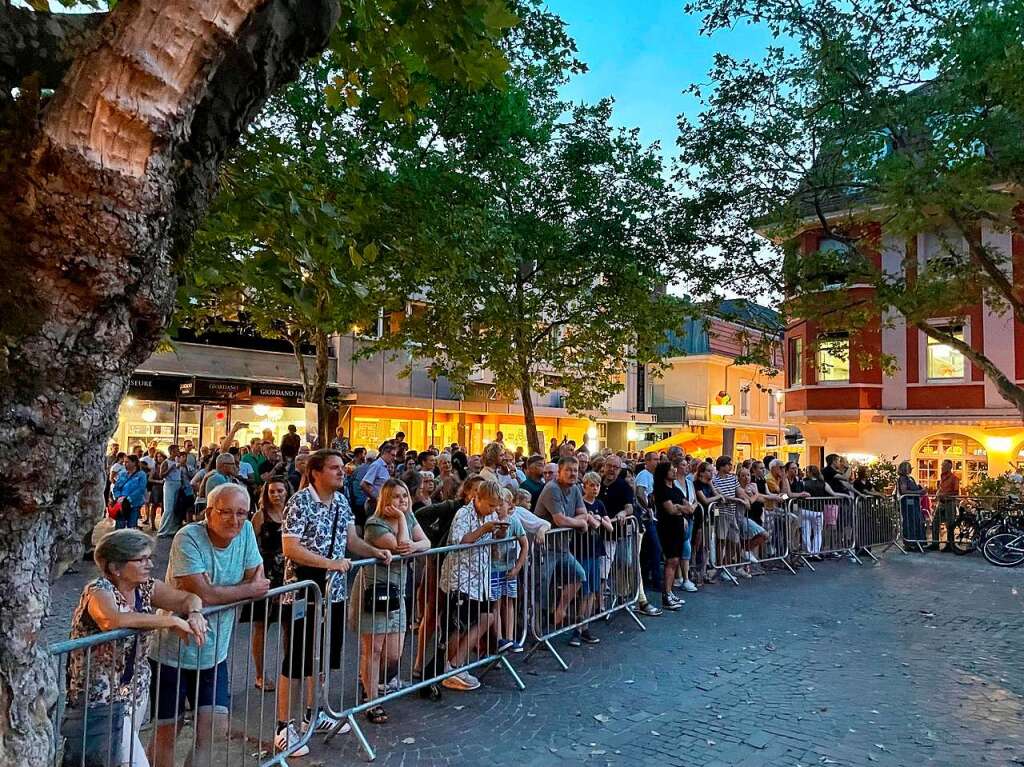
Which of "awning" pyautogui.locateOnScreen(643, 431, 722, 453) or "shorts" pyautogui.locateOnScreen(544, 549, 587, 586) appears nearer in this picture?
"shorts" pyautogui.locateOnScreen(544, 549, 587, 586)

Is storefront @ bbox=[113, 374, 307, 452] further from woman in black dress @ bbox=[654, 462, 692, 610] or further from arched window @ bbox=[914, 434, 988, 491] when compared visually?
arched window @ bbox=[914, 434, 988, 491]

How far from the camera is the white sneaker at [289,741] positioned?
180 inches

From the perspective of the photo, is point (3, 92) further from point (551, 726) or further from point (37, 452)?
point (551, 726)

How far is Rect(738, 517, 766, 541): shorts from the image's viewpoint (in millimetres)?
11898

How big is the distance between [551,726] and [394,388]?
22705 millimetres

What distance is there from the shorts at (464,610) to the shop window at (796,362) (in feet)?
76.3

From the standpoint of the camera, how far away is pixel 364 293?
4371 mm

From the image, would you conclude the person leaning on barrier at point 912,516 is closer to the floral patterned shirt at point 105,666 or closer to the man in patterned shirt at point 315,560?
the man in patterned shirt at point 315,560

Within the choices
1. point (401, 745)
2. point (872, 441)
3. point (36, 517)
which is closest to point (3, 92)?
point (36, 517)

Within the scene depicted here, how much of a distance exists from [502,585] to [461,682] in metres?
0.84

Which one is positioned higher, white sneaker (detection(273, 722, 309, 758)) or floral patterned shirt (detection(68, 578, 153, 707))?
floral patterned shirt (detection(68, 578, 153, 707))

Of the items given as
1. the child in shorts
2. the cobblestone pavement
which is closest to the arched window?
the cobblestone pavement

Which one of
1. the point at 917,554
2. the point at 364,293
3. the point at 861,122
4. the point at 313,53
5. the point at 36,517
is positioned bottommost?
the point at 917,554

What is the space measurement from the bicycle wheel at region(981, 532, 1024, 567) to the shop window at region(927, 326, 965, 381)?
41.3 ft
